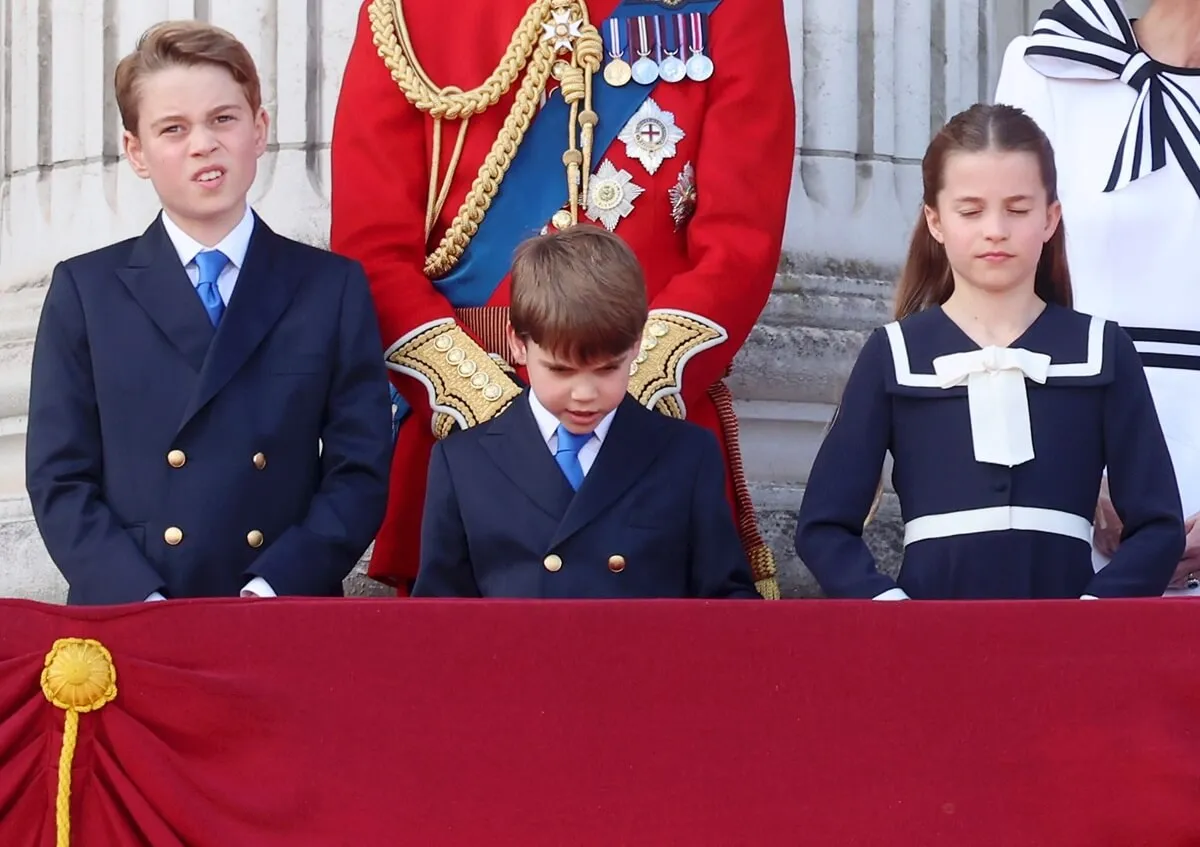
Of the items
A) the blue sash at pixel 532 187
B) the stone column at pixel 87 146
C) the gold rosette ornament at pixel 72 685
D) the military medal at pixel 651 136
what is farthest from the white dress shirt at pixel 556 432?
the stone column at pixel 87 146

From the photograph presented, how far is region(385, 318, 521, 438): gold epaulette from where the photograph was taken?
3.37 metres

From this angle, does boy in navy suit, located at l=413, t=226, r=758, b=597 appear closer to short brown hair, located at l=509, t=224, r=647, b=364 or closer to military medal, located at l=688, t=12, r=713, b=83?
short brown hair, located at l=509, t=224, r=647, b=364

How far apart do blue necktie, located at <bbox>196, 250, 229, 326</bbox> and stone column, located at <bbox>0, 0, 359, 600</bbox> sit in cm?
140

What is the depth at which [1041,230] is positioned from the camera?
10.6 ft

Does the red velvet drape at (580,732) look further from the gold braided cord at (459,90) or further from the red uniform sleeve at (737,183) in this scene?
the gold braided cord at (459,90)

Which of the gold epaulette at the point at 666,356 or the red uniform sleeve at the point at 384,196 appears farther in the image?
the red uniform sleeve at the point at 384,196

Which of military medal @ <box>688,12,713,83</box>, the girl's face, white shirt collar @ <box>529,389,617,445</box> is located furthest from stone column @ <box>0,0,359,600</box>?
the girl's face

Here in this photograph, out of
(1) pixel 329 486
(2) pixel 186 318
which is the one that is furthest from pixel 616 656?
(2) pixel 186 318

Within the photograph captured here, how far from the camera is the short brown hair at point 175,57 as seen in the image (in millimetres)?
3359

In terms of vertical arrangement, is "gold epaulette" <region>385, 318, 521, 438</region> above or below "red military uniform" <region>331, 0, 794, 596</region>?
below

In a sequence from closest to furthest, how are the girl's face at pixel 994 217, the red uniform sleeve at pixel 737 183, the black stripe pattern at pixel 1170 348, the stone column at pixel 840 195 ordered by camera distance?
1. the girl's face at pixel 994 217
2. the red uniform sleeve at pixel 737 183
3. the black stripe pattern at pixel 1170 348
4. the stone column at pixel 840 195

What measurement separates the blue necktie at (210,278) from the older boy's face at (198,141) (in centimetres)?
4

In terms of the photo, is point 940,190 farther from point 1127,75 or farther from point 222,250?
point 222,250

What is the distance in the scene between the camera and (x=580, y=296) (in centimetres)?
311
